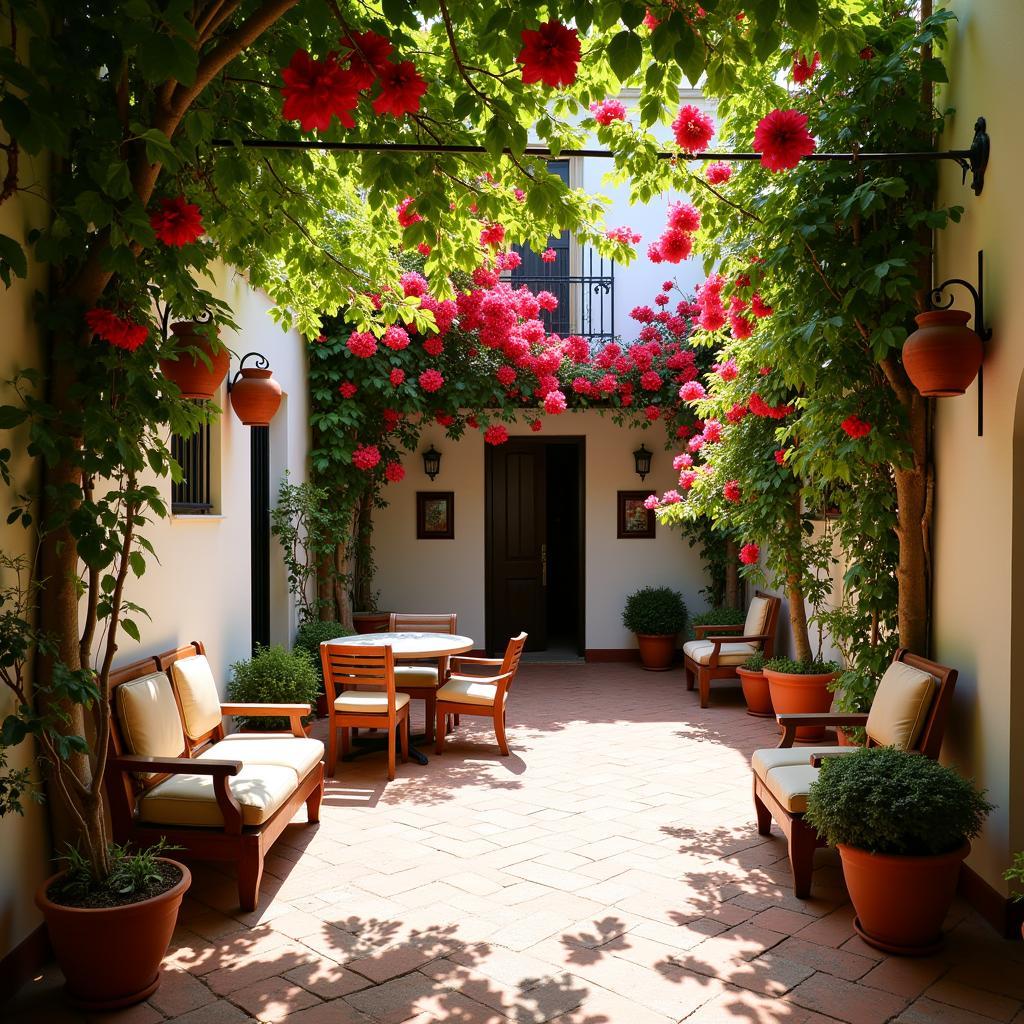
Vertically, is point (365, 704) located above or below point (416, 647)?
below

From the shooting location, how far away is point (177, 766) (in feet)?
11.5

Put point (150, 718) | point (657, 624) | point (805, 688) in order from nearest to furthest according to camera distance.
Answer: point (150, 718) → point (805, 688) → point (657, 624)

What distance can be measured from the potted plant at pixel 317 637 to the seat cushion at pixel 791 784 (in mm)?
4082

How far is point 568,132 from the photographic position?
3891 millimetres

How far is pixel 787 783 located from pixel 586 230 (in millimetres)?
2690

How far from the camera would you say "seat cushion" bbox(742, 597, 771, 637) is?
27.3 ft

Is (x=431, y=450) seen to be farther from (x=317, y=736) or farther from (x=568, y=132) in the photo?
(x=568, y=132)

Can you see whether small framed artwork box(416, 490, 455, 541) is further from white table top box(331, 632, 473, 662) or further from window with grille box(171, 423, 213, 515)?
window with grille box(171, 423, 213, 515)

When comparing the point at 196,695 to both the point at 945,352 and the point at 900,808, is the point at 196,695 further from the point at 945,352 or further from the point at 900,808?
the point at 945,352

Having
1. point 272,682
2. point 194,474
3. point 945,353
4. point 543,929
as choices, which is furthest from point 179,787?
point 945,353

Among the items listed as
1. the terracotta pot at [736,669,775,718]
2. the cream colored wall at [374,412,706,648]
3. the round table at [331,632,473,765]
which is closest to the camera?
the round table at [331,632,473,765]

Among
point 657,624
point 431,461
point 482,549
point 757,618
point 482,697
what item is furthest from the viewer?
point 482,549

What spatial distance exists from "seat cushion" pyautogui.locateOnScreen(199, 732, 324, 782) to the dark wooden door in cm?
603

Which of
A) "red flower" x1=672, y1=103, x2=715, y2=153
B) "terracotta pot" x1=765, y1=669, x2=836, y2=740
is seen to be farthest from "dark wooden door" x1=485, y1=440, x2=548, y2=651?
"red flower" x1=672, y1=103, x2=715, y2=153
